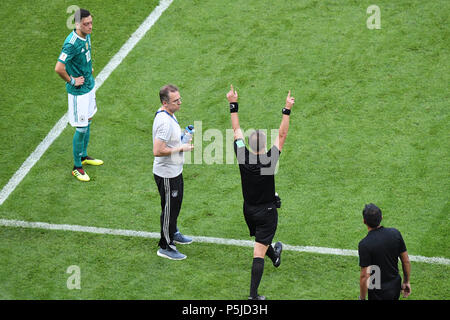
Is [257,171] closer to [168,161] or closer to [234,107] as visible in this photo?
[234,107]

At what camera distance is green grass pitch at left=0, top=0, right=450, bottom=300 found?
8719 mm

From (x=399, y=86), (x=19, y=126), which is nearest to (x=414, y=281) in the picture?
(x=399, y=86)

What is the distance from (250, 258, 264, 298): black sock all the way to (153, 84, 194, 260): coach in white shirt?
128 centimetres

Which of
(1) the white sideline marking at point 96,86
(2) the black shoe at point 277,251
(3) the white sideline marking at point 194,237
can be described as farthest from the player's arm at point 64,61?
(2) the black shoe at point 277,251

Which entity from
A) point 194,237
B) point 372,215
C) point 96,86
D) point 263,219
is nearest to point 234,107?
point 263,219

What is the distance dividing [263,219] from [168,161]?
1402 millimetres

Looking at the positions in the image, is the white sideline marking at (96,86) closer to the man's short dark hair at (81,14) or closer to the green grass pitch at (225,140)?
the green grass pitch at (225,140)

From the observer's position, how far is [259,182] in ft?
25.6

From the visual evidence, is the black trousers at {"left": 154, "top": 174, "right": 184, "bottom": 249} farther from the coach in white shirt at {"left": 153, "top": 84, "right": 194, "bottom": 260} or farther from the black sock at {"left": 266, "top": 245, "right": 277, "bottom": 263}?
the black sock at {"left": 266, "top": 245, "right": 277, "bottom": 263}

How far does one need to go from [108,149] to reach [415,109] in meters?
5.05

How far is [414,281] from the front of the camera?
841 centimetres

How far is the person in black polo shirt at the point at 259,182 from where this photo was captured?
7.68m

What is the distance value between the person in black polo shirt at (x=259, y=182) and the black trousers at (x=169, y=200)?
39.6 inches

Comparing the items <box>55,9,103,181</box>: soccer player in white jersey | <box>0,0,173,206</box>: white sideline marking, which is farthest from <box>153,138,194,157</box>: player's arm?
<box>0,0,173,206</box>: white sideline marking
